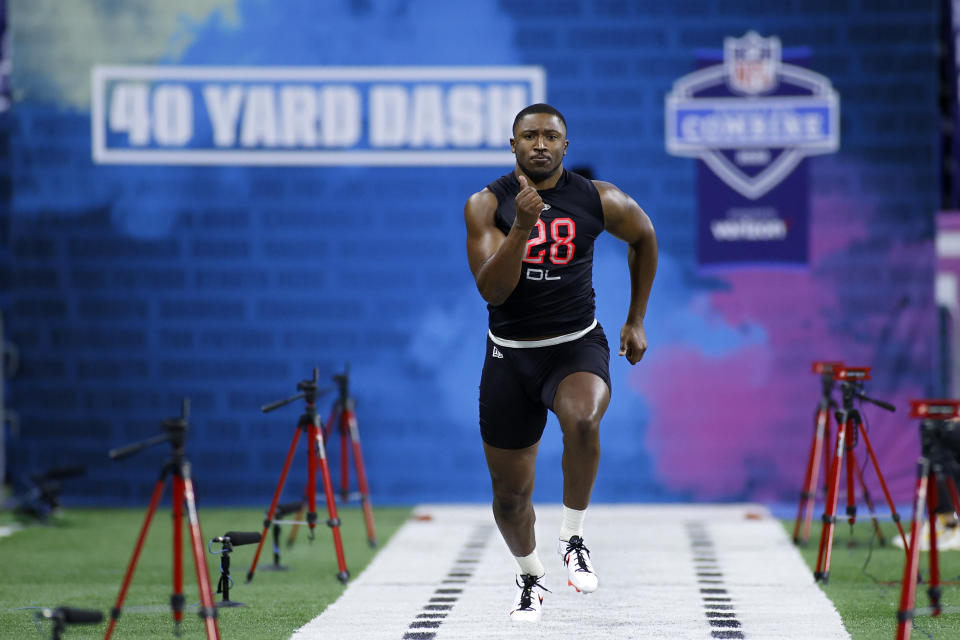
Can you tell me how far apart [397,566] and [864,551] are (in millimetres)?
2318

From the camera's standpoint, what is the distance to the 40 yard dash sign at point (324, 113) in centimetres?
820

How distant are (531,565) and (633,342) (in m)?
0.87

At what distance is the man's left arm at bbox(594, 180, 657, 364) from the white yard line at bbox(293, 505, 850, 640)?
3.27 feet

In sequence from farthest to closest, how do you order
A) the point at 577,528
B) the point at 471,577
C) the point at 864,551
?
1. the point at 864,551
2. the point at 471,577
3. the point at 577,528

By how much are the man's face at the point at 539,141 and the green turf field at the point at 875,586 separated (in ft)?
6.27

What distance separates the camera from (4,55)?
359 inches

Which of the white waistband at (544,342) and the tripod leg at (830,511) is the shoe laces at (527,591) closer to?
the white waistband at (544,342)

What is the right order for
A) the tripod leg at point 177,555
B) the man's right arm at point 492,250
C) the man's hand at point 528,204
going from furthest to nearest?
the man's right arm at point 492,250, the man's hand at point 528,204, the tripod leg at point 177,555

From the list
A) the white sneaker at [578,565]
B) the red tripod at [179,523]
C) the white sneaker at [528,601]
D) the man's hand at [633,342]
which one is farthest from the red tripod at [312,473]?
the red tripod at [179,523]

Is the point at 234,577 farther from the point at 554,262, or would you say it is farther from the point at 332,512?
the point at 554,262

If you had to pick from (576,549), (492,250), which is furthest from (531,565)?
(492,250)

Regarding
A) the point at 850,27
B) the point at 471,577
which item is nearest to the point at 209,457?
the point at 471,577

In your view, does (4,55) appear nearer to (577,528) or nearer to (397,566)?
(397,566)

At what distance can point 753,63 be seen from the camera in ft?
26.6
